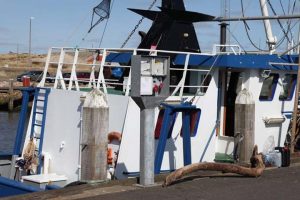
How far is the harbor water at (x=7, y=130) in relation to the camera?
25.0 m

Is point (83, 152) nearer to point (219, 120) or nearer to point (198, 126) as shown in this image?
point (198, 126)

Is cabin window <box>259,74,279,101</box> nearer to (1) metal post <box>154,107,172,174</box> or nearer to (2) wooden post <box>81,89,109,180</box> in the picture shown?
(1) metal post <box>154,107,172,174</box>

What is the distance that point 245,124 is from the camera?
1183cm

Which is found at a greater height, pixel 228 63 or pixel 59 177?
pixel 228 63

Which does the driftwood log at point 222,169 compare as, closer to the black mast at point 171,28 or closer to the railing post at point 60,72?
the black mast at point 171,28

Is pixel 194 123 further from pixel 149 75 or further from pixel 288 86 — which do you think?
pixel 149 75

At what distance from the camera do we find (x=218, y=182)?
9.56 meters

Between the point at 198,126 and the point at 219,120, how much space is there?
85 centimetres

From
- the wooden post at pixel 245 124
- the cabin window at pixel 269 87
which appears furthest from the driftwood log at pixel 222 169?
the cabin window at pixel 269 87

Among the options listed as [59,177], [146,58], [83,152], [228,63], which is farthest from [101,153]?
[228,63]

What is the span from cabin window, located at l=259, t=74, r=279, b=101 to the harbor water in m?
12.4

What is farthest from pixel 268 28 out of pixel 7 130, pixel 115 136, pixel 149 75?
pixel 7 130

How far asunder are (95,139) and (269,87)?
5.87 meters

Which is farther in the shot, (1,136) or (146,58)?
(1,136)
